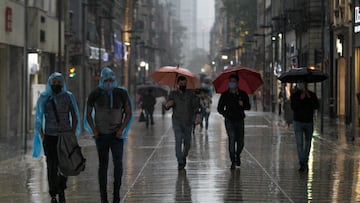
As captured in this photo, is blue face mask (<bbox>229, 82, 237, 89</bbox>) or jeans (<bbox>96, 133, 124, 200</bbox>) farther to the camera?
blue face mask (<bbox>229, 82, 237, 89</bbox>)

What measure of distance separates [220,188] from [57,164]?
303 cm

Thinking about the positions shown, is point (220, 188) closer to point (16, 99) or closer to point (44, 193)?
point (44, 193)

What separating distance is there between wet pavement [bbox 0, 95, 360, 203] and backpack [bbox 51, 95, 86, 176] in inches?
28.9

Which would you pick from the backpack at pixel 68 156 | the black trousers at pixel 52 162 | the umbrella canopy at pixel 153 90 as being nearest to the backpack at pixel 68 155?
the backpack at pixel 68 156

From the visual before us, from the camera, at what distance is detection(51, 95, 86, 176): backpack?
1259cm

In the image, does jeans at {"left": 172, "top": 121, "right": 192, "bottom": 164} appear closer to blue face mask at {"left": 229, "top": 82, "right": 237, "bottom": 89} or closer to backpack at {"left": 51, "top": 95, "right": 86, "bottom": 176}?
blue face mask at {"left": 229, "top": 82, "right": 237, "bottom": 89}

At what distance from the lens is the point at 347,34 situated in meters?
44.0

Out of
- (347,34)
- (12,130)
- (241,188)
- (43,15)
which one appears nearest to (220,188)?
(241,188)

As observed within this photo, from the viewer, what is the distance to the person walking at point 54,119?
12.7m

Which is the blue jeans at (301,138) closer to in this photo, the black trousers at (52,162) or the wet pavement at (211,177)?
the wet pavement at (211,177)

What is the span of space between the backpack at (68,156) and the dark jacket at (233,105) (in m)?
5.61

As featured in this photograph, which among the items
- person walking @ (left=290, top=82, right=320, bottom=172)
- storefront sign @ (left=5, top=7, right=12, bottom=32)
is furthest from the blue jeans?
storefront sign @ (left=5, top=7, right=12, bottom=32)

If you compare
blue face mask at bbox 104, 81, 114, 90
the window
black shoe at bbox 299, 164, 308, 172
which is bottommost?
black shoe at bbox 299, 164, 308, 172

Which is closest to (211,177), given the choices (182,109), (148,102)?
(182,109)
